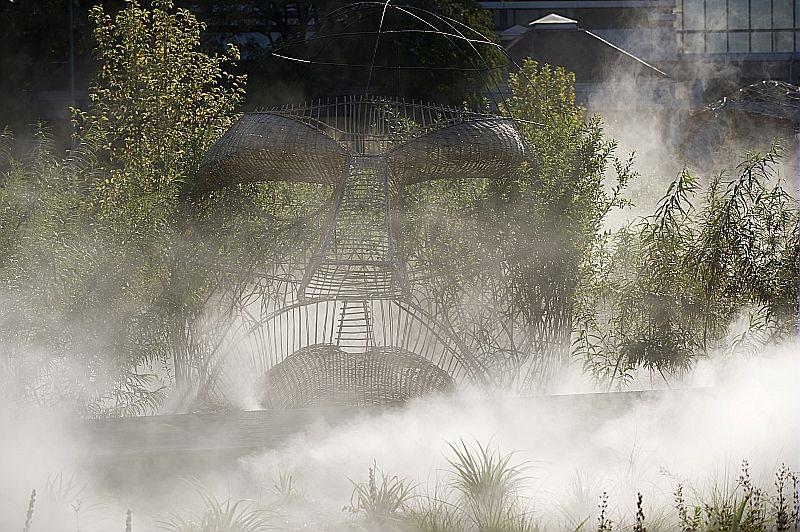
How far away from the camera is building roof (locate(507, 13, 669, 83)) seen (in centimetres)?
1412

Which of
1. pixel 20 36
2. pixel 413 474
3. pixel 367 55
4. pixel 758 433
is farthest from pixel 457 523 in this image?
pixel 20 36

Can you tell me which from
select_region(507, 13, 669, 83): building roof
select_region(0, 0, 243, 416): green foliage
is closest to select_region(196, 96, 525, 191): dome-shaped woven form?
select_region(0, 0, 243, 416): green foliage

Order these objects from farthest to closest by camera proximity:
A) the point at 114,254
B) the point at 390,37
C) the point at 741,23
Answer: the point at 741,23, the point at 390,37, the point at 114,254

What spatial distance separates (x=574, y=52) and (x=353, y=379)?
458 inches

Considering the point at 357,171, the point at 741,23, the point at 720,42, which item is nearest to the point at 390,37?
the point at 357,171

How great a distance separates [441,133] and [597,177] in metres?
1.36

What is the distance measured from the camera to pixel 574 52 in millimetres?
15328

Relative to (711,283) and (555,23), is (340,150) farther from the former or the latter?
(555,23)

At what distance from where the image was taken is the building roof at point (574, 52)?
46.3ft

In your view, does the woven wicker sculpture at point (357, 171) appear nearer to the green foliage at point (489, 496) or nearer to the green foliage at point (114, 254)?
the green foliage at point (114, 254)

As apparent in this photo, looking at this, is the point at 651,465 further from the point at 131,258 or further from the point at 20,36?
the point at 20,36

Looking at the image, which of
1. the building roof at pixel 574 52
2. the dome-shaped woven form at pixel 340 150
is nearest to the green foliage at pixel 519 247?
the dome-shaped woven form at pixel 340 150

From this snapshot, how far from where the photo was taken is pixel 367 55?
12969 millimetres

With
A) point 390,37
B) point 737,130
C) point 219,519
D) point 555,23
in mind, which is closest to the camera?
point 219,519
